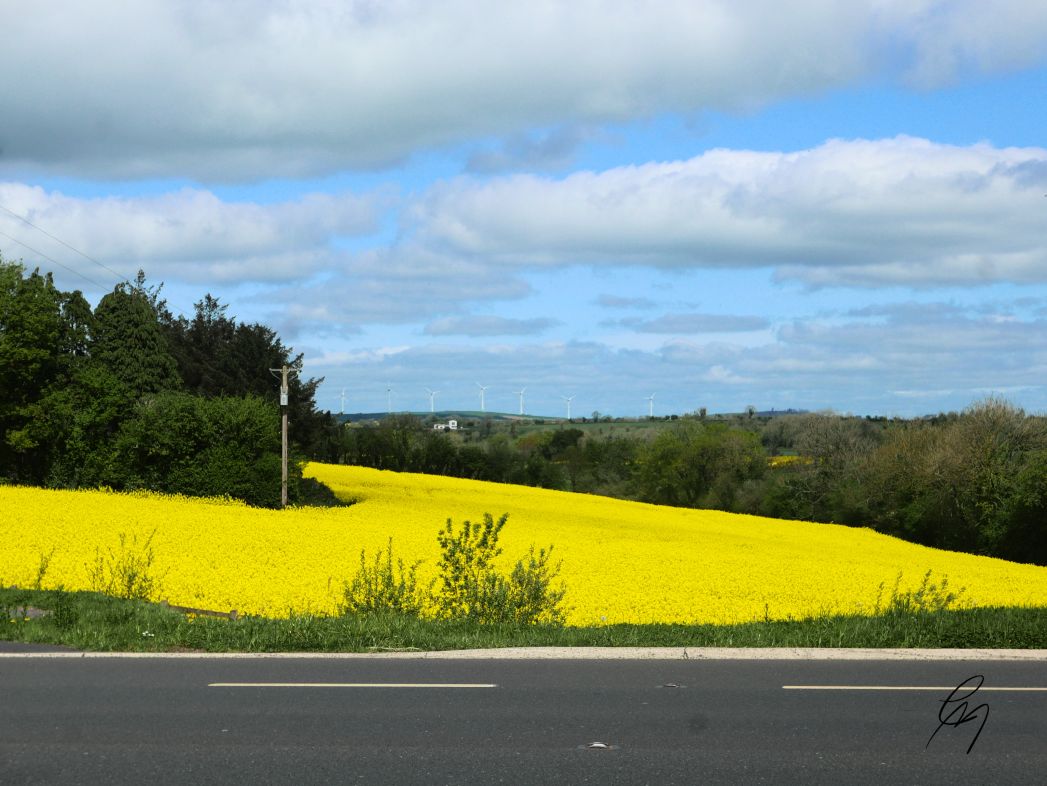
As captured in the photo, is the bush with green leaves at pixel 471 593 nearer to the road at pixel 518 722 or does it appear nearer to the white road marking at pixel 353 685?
the road at pixel 518 722

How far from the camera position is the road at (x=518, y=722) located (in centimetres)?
775

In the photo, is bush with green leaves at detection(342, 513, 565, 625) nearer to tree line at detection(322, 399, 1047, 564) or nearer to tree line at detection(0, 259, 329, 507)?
tree line at detection(0, 259, 329, 507)

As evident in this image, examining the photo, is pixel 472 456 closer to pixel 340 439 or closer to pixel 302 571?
pixel 340 439

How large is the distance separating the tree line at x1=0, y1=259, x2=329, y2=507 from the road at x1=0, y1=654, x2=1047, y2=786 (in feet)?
143

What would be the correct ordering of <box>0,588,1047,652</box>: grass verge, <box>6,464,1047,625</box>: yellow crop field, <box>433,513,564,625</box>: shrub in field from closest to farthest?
<box>0,588,1047,652</box>: grass verge → <box>433,513,564,625</box>: shrub in field → <box>6,464,1047,625</box>: yellow crop field

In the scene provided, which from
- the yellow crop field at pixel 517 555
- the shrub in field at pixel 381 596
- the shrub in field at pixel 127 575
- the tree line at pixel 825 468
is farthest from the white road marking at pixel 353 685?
the tree line at pixel 825 468

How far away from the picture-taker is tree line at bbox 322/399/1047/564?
7231 cm

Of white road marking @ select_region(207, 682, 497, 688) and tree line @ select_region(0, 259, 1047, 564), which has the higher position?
tree line @ select_region(0, 259, 1047, 564)

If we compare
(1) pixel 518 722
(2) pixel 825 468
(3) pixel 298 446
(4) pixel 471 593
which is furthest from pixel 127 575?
(2) pixel 825 468

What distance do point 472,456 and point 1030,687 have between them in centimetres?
10205

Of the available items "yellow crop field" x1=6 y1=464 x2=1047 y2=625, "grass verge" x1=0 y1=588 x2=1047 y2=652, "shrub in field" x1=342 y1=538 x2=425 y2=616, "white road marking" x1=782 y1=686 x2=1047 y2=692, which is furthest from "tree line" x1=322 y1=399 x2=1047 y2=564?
"white road marking" x1=782 y1=686 x2=1047 y2=692

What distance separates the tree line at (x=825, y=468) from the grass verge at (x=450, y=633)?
5724cm

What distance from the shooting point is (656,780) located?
7508 millimetres

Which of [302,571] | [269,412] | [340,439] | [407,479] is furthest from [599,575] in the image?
[340,439]
